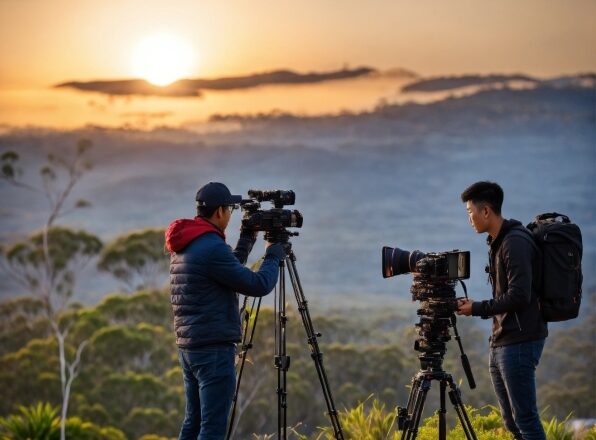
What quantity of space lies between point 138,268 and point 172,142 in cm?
620

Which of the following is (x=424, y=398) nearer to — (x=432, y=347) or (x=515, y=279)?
(x=432, y=347)

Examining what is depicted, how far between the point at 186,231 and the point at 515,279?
3.71 feet

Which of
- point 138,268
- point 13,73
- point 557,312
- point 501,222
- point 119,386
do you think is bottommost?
point 119,386

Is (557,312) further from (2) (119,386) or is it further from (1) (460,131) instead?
(1) (460,131)

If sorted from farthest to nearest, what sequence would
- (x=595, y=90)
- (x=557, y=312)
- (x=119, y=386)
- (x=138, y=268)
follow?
1. (x=595, y=90)
2. (x=138, y=268)
3. (x=119, y=386)
4. (x=557, y=312)

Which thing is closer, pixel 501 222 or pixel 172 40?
pixel 501 222

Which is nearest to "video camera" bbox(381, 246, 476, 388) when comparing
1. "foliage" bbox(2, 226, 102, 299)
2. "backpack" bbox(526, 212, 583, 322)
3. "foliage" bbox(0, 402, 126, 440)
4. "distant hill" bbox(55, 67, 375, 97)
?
"backpack" bbox(526, 212, 583, 322)

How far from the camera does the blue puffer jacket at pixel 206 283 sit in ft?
11.3

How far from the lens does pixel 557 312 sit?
3605 millimetres

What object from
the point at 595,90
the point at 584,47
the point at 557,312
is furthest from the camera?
the point at 595,90

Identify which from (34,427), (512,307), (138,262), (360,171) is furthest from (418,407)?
(360,171)

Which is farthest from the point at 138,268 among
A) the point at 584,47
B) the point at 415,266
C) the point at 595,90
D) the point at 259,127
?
the point at 415,266

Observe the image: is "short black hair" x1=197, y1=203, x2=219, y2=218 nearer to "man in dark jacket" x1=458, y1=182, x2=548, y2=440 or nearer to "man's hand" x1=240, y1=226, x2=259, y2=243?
"man's hand" x1=240, y1=226, x2=259, y2=243

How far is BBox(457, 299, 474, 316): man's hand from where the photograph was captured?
3.61 meters
